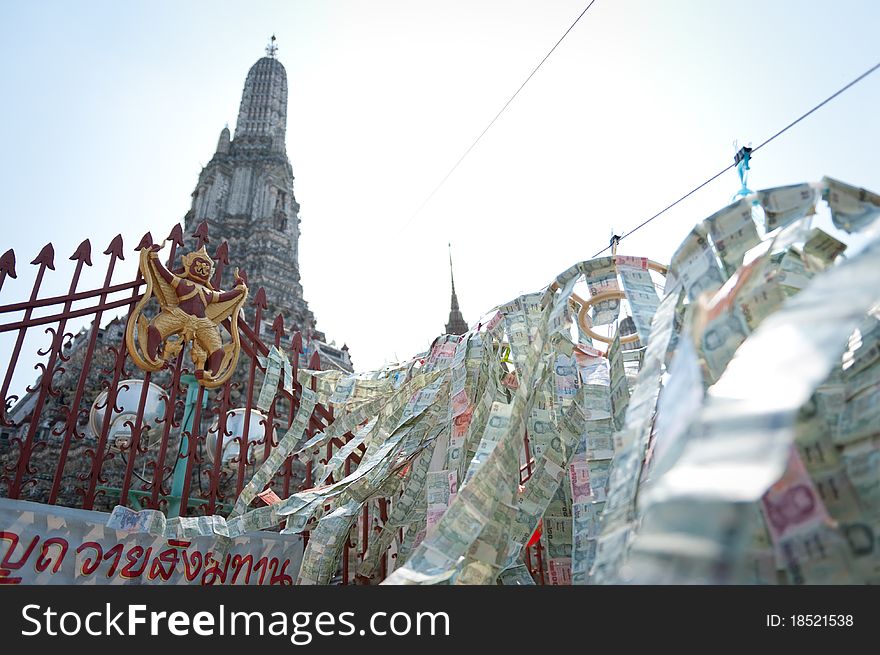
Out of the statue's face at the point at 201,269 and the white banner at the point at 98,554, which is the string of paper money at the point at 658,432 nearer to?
the white banner at the point at 98,554

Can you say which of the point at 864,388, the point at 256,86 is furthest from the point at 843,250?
the point at 256,86

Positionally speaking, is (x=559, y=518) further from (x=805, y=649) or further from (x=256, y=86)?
(x=256, y=86)

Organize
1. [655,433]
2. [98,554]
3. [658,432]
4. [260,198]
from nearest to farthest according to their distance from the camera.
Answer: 1. [658,432]
2. [655,433]
3. [98,554]
4. [260,198]

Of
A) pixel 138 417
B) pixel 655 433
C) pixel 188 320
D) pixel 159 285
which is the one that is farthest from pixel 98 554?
pixel 655 433

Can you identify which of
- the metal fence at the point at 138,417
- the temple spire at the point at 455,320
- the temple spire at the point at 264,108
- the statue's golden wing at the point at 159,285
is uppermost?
the temple spire at the point at 264,108

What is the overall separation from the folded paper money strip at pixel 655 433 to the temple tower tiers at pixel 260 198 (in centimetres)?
2437

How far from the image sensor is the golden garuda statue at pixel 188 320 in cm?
370

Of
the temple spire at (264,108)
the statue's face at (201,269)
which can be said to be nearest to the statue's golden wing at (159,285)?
the statue's face at (201,269)

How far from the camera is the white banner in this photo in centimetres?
279

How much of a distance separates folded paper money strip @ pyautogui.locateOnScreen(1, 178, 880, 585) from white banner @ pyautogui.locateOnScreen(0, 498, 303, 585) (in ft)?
0.35

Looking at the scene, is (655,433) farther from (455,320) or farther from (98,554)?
(455,320)

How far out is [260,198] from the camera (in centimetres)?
3481

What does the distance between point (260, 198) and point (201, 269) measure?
32.9 m

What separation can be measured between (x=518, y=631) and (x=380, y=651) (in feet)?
1.27
